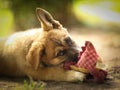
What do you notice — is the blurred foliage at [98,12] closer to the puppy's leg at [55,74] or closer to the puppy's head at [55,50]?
the puppy's head at [55,50]

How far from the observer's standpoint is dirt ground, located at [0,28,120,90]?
2.22 metres

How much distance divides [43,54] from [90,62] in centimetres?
28

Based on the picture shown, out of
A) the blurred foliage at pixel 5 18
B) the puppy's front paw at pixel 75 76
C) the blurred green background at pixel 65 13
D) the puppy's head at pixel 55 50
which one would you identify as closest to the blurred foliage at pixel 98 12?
the blurred green background at pixel 65 13

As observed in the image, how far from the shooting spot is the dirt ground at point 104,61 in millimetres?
2225

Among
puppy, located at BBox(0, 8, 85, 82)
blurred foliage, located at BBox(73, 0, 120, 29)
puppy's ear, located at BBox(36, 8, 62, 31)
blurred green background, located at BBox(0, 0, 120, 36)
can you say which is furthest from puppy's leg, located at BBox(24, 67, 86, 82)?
blurred foliage, located at BBox(73, 0, 120, 29)

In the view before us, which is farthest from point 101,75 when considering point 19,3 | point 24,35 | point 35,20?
point 19,3

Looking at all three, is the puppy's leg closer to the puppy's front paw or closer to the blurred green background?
the puppy's front paw

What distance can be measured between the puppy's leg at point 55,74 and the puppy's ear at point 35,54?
0.05 m

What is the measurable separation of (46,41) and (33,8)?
0.57 meters

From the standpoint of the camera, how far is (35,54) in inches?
93.3

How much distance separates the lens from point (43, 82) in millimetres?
2363

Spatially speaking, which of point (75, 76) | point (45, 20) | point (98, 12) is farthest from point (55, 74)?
point (98, 12)

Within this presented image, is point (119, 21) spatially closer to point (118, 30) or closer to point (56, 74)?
point (118, 30)

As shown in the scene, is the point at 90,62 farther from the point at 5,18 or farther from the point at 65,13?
the point at 5,18
